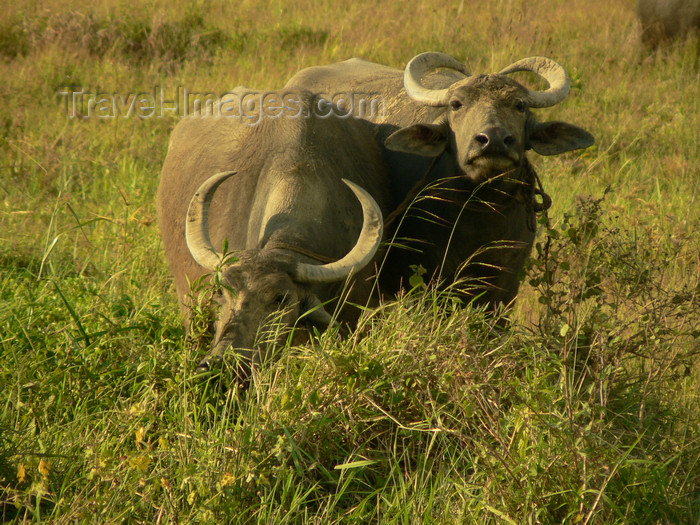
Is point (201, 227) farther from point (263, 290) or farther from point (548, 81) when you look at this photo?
point (548, 81)

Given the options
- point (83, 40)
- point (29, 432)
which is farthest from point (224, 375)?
Answer: point (83, 40)

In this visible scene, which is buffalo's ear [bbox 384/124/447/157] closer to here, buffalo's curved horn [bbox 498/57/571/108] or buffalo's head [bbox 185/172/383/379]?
buffalo's curved horn [bbox 498/57/571/108]

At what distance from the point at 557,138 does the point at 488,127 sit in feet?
2.22

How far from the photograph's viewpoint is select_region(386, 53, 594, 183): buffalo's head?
4016mm

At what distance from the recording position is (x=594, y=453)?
8.99 ft

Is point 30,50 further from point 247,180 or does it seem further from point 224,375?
point 224,375

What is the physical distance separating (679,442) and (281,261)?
6.04ft

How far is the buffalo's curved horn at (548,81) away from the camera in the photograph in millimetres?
4344

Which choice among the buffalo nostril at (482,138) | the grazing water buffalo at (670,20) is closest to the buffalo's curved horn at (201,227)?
the buffalo nostril at (482,138)

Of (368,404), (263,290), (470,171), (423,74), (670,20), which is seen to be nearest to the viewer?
(368,404)

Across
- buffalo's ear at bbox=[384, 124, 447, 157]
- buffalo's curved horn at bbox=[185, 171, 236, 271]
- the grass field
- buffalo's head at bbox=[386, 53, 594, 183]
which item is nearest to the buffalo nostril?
buffalo's head at bbox=[386, 53, 594, 183]

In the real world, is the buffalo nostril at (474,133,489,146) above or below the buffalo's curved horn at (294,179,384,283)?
above

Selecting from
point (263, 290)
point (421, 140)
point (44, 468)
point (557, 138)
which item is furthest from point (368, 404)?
point (557, 138)

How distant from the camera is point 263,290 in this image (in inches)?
136
